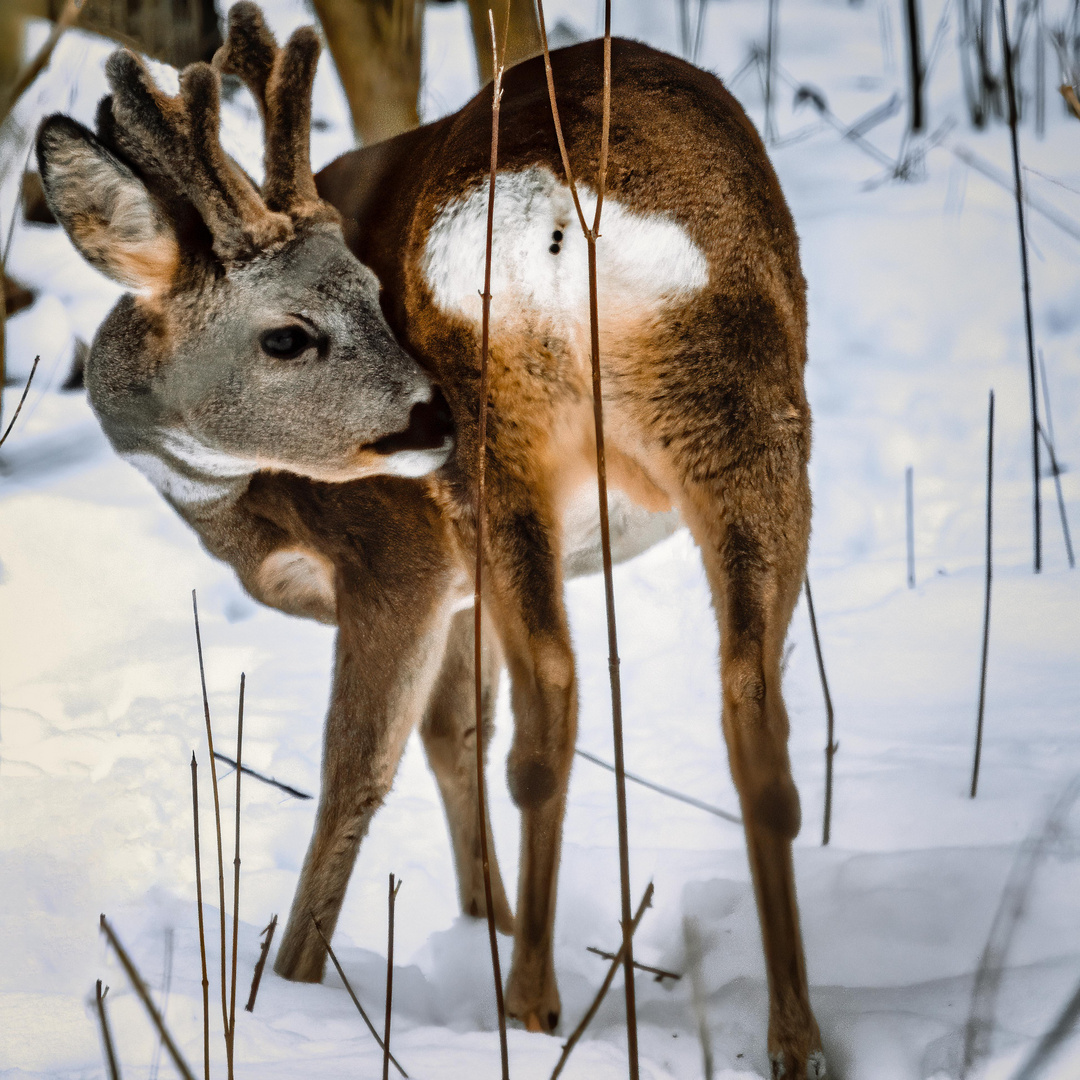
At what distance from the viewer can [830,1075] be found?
1210 mm

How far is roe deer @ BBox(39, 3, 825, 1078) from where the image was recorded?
1.26 m

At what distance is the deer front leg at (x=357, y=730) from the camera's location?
1.62 m

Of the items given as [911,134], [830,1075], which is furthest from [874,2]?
[830,1075]

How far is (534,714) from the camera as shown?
1.37m

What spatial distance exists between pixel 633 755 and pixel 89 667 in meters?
1.13

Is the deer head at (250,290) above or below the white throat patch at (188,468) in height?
above

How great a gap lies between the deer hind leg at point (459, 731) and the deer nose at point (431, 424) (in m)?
0.67

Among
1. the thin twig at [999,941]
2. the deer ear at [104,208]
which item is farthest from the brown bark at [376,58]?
the thin twig at [999,941]

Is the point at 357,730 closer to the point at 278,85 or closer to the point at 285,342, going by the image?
the point at 285,342

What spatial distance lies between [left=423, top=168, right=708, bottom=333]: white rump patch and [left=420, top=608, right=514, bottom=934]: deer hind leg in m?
0.85

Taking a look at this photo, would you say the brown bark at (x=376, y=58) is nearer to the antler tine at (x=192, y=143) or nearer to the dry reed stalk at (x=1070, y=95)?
the antler tine at (x=192, y=143)

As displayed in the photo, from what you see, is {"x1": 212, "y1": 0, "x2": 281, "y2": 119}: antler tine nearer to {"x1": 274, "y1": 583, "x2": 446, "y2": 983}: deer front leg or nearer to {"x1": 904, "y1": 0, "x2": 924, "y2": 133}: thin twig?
{"x1": 274, "y1": 583, "x2": 446, "y2": 983}: deer front leg

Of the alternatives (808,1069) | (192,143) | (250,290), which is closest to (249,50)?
(192,143)

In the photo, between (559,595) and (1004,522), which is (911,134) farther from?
(559,595)
